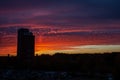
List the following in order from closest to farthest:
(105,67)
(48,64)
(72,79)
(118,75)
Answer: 1. (118,75)
2. (72,79)
3. (105,67)
4. (48,64)

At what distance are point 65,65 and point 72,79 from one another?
37.1 metres

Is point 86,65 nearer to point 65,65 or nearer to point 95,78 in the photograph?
point 65,65

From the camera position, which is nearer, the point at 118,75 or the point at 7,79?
the point at 118,75

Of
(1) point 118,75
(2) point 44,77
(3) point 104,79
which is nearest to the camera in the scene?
(1) point 118,75

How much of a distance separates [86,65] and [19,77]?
27.8 meters

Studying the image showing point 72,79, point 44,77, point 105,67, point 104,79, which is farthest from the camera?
point 105,67

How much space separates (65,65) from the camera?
6344 inches

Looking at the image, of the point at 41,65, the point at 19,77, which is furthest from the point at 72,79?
the point at 41,65

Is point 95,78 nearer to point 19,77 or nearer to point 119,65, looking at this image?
point 119,65

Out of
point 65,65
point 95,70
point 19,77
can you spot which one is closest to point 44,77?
point 19,77

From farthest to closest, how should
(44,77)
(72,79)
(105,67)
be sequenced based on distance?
1. (105,67)
2. (44,77)
3. (72,79)

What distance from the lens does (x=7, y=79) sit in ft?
432

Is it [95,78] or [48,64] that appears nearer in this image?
[95,78]

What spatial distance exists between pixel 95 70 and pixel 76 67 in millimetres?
16582
